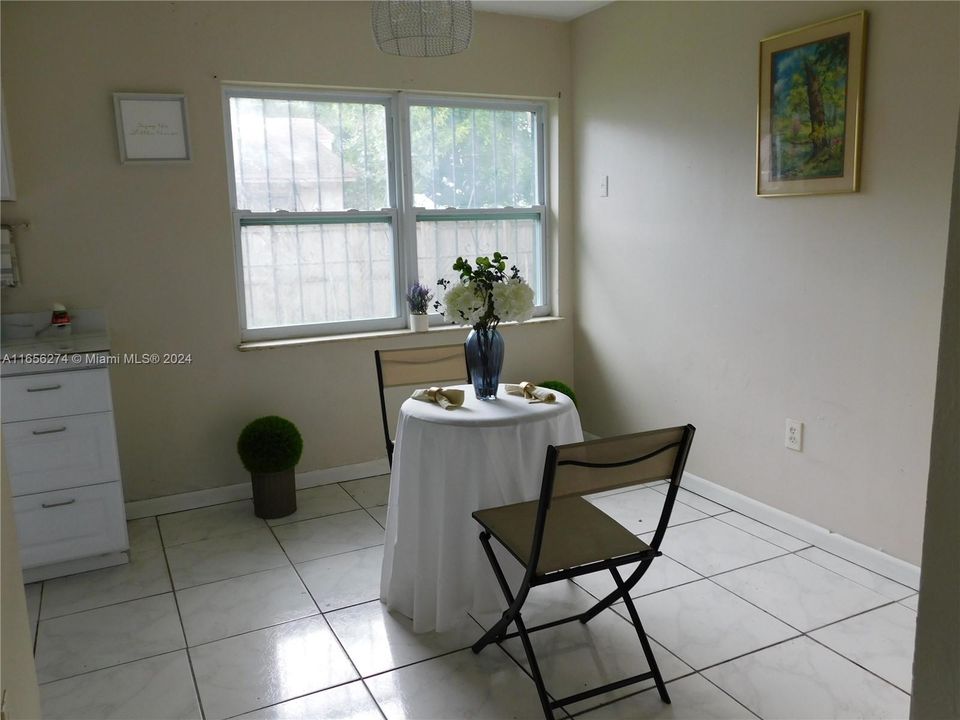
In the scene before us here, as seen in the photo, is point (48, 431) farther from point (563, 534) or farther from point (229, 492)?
point (563, 534)

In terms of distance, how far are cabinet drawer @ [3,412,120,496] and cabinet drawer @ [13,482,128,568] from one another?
4cm

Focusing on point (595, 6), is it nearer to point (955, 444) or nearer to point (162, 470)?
point (162, 470)

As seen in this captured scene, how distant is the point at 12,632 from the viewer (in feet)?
3.77

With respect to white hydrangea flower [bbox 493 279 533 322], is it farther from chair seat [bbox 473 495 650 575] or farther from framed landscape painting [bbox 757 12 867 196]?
framed landscape painting [bbox 757 12 867 196]

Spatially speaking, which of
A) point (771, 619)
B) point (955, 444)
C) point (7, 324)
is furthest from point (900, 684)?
point (7, 324)

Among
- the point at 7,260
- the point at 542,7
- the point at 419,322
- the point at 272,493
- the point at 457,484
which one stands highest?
the point at 542,7

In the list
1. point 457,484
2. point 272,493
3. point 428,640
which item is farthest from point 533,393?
point 272,493

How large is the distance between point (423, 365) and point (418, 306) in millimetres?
1031

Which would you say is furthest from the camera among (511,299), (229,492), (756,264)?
(229,492)

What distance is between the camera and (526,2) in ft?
13.5

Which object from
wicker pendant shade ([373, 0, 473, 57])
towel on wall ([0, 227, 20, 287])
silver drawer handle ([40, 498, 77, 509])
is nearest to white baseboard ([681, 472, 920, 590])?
wicker pendant shade ([373, 0, 473, 57])

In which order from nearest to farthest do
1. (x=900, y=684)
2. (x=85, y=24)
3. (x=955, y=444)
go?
(x=955, y=444) < (x=900, y=684) < (x=85, y=24)

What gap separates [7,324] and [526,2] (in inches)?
121

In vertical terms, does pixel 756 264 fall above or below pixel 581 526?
above
